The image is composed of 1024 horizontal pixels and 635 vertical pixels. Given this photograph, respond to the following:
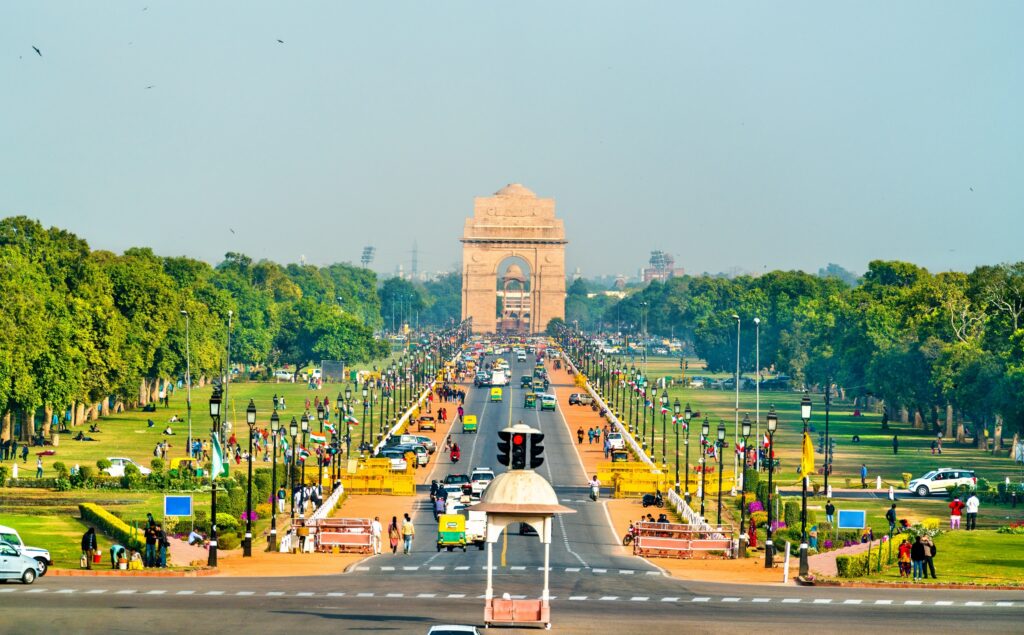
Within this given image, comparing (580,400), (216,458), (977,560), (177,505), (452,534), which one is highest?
(580,400)

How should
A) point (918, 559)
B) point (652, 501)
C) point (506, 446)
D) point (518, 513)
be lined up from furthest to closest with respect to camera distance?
point (652, 501)
point (918, 559)
point (518, 513)
point (506, 446)

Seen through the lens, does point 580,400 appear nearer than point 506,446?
No

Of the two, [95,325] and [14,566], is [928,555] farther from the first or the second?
[95,325]

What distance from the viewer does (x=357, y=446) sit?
9500 cm

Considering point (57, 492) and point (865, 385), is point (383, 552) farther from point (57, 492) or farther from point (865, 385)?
point (865, 385)

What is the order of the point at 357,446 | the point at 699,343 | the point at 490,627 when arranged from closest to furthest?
1. the point at 490,627
2. the point at 357,446
3. the point at 699,343

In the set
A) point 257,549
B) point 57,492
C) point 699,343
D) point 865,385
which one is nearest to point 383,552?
point 257,549

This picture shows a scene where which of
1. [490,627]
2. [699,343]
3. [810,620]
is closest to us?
[490,627]

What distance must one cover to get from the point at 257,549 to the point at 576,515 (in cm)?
1681

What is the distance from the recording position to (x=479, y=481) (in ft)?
226

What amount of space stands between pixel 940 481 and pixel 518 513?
142 ft

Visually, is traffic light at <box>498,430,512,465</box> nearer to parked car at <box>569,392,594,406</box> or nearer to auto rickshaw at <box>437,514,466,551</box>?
auto rickshaw at <box>437,514,466,551</box>

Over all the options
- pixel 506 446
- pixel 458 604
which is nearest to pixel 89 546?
pixel 458 604

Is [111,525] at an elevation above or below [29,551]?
below
